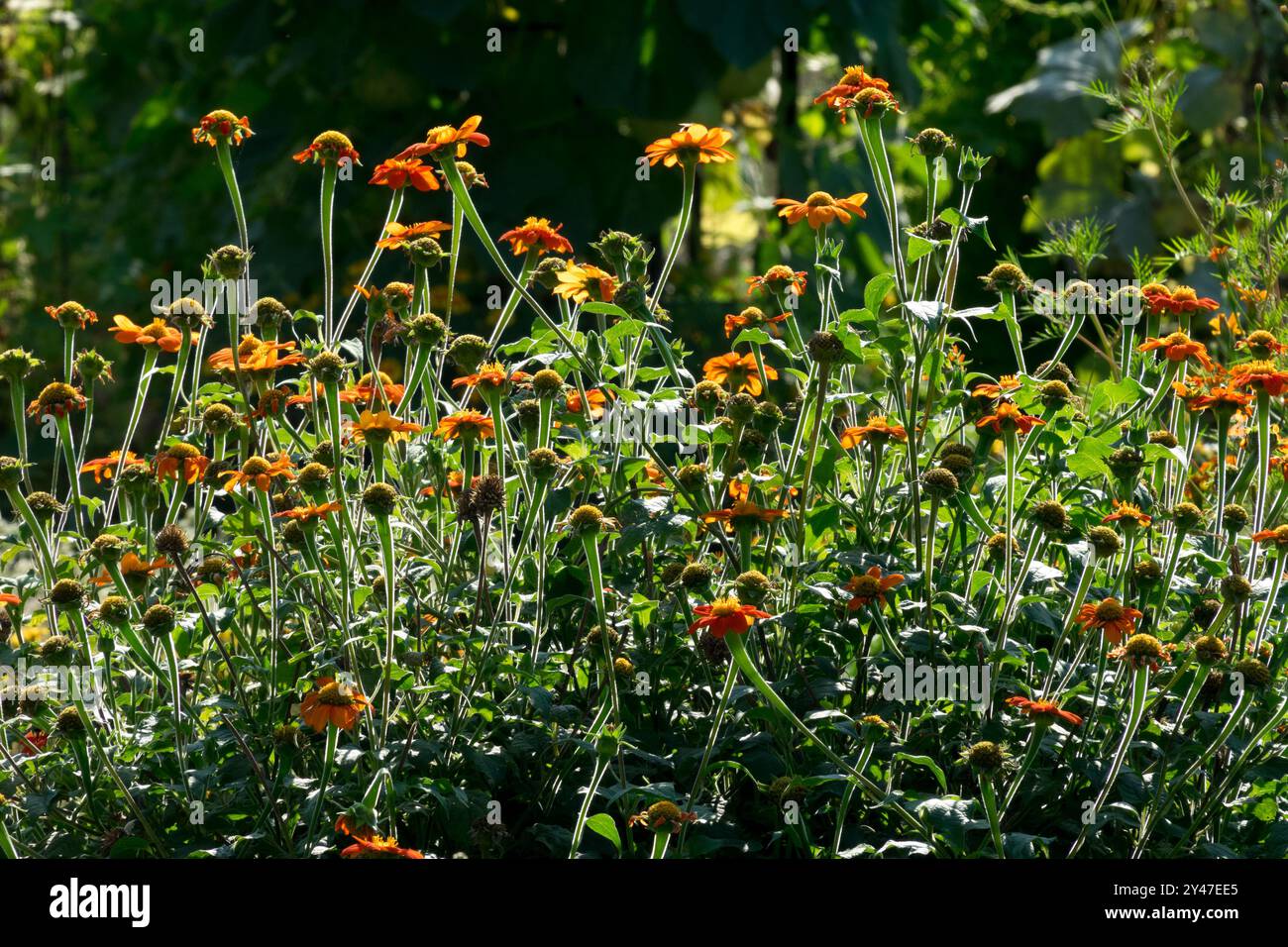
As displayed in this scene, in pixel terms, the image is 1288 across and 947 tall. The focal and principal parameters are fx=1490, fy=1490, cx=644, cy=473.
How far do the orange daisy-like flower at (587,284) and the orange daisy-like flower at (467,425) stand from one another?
0.25 m

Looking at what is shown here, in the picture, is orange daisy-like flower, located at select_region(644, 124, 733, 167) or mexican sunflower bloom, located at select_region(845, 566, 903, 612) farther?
orange daisy-like flower, located at select_region(644, 124, 733, 167)

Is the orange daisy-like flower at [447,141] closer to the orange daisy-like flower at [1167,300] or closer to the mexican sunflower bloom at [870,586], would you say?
the mexican sunflower bloom at [870,586]

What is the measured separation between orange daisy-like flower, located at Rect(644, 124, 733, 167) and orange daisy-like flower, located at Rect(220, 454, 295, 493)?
63 cm

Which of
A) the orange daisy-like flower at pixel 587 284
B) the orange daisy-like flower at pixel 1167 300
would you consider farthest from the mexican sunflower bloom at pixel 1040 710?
the orange daisy-like flower at pixel 587 284

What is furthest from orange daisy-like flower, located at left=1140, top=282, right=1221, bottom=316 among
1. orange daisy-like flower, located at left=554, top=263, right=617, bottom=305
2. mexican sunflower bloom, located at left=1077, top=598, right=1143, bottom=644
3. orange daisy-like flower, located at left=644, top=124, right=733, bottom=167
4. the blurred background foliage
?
the blurred background foliage

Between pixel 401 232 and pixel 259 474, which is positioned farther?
pixel 401 232

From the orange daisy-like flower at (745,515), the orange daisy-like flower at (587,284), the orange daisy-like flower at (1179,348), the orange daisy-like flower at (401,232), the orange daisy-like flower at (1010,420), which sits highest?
the orange daisy-like flower at (401,232)

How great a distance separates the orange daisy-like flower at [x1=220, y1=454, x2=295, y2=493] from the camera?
1783 millimetres

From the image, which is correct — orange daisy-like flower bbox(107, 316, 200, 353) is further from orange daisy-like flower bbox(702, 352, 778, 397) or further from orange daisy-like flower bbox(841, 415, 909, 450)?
orange daisy-like flower bbox(841, 415, 909, 450)

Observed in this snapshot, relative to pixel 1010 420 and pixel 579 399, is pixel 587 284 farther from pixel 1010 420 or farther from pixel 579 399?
pixel 1010 420

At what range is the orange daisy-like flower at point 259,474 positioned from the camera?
1.78 meters

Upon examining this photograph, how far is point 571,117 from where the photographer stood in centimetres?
505

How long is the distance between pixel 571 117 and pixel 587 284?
319 cm

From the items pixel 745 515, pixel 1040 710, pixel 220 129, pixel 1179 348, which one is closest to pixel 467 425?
pixel 745 515
